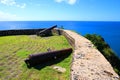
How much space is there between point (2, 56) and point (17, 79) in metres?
3.54

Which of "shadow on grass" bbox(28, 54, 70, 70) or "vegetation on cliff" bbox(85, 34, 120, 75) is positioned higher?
"shadow on grass" bbox(28, 54, 70, 70)

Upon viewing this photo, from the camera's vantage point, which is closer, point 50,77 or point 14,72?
point 50,77

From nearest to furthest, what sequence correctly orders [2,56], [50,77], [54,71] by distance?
[50,77]
[54,71]
[2,56]

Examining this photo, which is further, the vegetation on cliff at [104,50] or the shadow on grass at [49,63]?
the vegetation on cliff at [104,50]

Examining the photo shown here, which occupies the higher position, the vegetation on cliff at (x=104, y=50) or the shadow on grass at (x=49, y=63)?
the shadow on grass at (x=49, y=63)

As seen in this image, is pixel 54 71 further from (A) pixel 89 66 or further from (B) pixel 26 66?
(A) pixel 89 66

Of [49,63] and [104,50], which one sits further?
[104,50]

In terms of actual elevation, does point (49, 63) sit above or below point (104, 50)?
above

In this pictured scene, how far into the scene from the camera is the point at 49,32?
18.8 m

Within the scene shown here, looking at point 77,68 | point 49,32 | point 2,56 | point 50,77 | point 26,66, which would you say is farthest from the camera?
point 49,32

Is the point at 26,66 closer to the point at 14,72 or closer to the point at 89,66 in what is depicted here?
Result: the point at 14,72

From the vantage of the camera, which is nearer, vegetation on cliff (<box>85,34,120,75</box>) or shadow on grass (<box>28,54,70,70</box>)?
shadow on grass (<box>28,54,70,70</box>)

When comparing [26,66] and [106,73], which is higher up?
[106,73]

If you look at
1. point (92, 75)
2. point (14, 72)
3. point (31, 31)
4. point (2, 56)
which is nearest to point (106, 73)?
point (92, 75)
